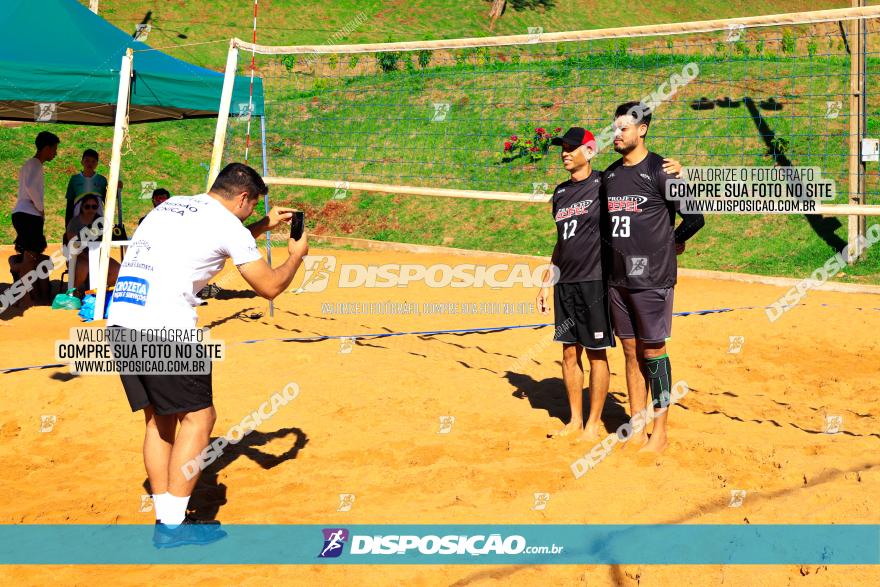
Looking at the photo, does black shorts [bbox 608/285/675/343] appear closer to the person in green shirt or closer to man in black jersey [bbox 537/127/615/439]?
man in black jersey [bbox 537/127/615/439]

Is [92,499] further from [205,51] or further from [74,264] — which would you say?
[205,51]

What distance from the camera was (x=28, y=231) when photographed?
10.4 m

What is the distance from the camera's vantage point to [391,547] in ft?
14.0

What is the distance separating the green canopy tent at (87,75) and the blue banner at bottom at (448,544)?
17.1 feet

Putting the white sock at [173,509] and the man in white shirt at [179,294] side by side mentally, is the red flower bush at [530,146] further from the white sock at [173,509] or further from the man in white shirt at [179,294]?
the white sock at [173,509]

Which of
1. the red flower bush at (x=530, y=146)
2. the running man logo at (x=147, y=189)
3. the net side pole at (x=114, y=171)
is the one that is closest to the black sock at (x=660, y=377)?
the net side pole at (x=114, y=171)

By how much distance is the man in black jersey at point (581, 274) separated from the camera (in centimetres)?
565

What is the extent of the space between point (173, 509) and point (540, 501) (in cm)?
203

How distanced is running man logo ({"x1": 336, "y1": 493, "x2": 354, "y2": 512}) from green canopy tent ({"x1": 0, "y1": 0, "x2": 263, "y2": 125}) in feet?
21.3

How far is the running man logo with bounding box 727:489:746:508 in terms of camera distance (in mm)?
4553

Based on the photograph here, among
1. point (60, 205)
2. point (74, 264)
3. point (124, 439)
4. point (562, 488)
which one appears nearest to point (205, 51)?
→ point (60, 205)

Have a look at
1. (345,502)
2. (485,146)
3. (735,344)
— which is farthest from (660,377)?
(485,146)

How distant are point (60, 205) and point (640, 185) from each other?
16102 mm

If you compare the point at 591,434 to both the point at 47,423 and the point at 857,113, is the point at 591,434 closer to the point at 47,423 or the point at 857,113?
the point at 47,423
